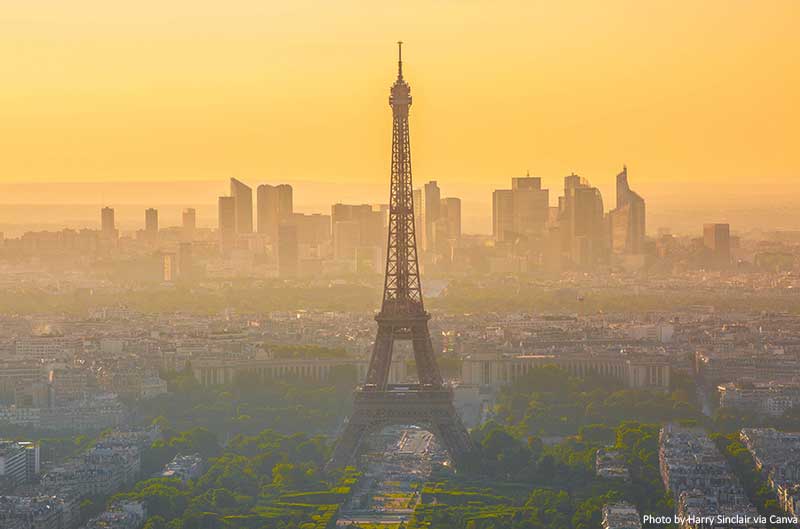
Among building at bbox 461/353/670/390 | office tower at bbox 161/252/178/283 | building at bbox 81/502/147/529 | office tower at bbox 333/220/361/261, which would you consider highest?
office tower at bbox 333/220/361/261

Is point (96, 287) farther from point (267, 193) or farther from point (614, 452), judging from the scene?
point (614, 452)

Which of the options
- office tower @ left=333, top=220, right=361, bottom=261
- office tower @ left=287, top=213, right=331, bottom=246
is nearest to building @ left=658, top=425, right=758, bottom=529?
office tower @ left=333, top=220, right=361, bottom=261

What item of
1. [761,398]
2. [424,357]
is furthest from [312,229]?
[424,357]

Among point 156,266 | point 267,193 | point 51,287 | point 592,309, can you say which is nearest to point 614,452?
point 592,309

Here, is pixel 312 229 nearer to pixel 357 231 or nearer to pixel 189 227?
pixel 357 231

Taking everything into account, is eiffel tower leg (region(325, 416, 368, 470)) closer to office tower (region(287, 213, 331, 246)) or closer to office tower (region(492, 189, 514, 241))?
office tower (region(287, 213, 331, 246))

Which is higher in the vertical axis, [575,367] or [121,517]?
[575,367]

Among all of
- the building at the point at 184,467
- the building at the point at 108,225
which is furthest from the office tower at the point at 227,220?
the building at the point at 184,467
